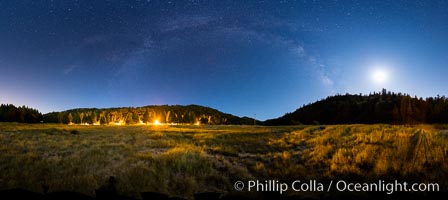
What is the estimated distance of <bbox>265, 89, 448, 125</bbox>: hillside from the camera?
8069 centimetres

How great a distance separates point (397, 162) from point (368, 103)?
455ft

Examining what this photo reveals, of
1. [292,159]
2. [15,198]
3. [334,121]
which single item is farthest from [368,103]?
[15,198]

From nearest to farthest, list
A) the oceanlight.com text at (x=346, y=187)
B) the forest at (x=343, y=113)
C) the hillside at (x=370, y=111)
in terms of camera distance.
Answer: the oceanlight.com text at (x=346, y=187) < the hillside at (x=370, y=111) < the forest at (x=343, y=113)

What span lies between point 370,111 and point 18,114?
123m

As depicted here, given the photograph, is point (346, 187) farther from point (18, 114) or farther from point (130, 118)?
point (130, 118)

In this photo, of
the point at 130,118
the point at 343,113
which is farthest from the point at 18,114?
the point at 343,113

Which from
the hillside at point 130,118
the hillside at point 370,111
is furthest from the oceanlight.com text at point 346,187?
the hillside at point 130,118

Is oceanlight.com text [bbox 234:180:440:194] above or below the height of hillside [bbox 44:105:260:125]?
below

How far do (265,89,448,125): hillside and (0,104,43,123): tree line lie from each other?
88.2 meters

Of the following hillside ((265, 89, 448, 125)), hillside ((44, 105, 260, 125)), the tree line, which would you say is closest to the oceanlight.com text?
hillside ((265, 89, 448, 125))

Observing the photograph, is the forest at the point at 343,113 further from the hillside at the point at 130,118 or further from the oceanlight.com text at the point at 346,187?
the oceanlight.com text at the point at 346,187

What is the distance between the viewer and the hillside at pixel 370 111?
8069cm

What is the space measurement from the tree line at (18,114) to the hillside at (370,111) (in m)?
88.2

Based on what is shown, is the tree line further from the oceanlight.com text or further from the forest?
the oceanlight.com text
